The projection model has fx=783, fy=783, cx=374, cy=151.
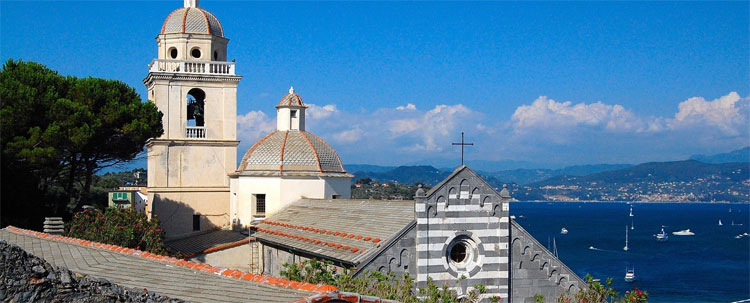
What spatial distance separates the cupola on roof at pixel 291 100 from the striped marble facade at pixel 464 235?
17.1m

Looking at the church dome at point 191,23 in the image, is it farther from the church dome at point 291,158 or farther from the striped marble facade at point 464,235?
the striped marble facade at point 464,235

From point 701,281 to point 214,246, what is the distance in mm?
67042

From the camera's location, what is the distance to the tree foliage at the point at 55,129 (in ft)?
101

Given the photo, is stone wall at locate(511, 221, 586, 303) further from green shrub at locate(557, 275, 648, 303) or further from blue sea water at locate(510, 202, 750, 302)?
blue sea water at locate(510, 202, 750, 302)

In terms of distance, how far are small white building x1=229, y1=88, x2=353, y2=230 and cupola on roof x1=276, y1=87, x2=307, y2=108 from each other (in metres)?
1.59

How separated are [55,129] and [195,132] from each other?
10989 mm

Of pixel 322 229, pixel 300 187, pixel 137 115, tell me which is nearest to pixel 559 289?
pixel 322 229

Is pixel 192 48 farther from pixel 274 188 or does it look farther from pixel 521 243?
pixel 521 243

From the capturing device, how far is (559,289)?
27031mm

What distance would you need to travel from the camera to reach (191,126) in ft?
136

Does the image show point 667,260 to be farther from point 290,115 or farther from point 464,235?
point 464,235

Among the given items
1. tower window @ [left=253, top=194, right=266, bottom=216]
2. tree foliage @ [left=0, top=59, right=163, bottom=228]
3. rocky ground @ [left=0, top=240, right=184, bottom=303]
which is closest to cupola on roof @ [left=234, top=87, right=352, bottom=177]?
tower window @ [left=253, top=194, right=266, bottom=216]

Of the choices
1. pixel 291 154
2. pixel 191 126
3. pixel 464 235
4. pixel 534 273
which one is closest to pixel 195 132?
pixel 191 126

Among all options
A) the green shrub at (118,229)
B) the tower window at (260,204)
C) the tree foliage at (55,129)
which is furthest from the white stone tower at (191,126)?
the green shrub at (118,229)
